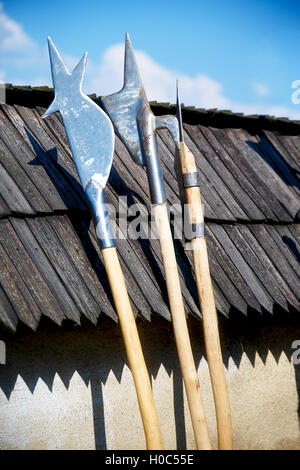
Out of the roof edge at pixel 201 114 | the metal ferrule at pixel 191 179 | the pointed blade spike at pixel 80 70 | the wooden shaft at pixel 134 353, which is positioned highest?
the roof edge at pixel 201 114

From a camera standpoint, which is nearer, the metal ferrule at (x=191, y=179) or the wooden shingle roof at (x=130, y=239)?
the wooden shingle roof at (x=130, y=239)

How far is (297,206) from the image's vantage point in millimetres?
6172

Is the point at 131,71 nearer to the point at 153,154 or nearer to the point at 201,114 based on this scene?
the point at 153,154

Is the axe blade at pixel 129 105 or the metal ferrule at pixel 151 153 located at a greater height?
the axe blade at pixel 129 105

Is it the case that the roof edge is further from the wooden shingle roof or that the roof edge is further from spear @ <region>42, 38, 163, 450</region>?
spear @ <region>42, 38, 163, 450</region>

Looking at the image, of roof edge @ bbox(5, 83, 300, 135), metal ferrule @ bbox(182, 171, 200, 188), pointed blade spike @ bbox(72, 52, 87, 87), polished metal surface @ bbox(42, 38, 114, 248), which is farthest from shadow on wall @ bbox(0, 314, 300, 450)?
roof edge @ bbox(5, 83, 300, 135)

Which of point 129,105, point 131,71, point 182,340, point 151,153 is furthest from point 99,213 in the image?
point 131,71

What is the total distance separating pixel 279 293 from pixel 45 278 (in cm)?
228

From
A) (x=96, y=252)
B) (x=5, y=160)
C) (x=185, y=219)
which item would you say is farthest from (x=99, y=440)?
(x=5, y=160)

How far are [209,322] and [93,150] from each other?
5.15ft

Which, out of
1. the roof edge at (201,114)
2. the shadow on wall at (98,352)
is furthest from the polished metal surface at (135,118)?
the shadow on wall at (98,352)

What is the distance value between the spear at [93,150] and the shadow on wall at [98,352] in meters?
0.58

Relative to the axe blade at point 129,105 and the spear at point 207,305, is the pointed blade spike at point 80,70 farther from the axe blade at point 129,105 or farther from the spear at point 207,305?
the spear at point 207,305

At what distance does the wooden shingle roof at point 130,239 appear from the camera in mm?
3895
